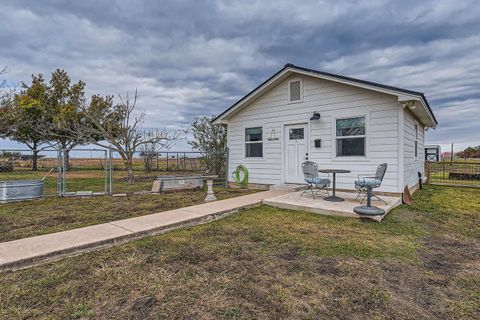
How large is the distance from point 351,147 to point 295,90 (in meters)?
2.63

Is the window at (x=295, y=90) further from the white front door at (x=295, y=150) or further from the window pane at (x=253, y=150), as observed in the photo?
the window pane at (x=253, y=150)

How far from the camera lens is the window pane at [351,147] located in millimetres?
7031

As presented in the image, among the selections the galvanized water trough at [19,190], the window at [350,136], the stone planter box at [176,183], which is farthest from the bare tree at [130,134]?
the window at [350,136]

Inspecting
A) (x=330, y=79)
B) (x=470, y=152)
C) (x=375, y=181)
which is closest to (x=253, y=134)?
(x=330, y=79)

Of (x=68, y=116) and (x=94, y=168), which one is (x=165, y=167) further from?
(x=68, y=116)

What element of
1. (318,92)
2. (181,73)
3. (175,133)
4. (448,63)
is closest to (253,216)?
(318,92)

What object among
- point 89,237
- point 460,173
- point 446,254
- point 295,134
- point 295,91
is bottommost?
point 446,254

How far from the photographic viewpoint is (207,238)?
3.75 meters

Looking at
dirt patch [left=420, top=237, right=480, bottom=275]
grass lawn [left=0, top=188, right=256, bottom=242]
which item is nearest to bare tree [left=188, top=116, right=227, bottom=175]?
grass lawn [left=0, top=188, right=256, bottom=242]

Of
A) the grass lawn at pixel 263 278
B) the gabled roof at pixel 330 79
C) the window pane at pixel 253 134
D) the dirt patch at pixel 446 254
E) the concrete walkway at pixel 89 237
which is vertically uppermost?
the gabled roof at pixel 330 79

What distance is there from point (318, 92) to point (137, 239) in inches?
258

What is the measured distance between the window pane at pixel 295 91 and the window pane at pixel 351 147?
2.04 m

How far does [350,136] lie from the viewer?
23.6 feet

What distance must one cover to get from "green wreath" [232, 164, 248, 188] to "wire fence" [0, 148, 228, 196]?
84 cm
